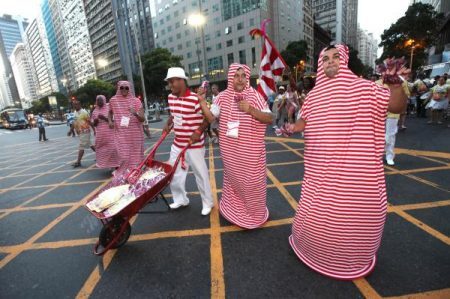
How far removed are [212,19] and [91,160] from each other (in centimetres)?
5406

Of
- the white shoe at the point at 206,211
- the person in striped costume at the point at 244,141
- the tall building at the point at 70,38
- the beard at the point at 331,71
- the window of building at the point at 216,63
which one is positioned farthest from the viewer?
the tall building at the point at 70,38

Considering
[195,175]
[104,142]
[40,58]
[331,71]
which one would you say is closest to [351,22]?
[104,142]

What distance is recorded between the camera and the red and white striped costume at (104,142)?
258 inches

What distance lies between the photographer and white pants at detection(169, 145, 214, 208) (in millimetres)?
3684

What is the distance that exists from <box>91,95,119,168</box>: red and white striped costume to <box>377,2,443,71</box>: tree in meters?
41.3

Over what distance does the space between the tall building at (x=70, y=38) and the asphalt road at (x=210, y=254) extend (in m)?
102

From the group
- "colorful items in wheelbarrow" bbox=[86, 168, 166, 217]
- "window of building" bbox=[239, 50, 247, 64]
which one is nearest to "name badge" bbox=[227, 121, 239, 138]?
"colorful items in wheelbarrow" bbox=[86, 168, 166, 217]

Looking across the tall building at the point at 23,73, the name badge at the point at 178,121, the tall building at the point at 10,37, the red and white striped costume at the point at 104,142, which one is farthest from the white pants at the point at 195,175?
the tall building at the point at 10,37

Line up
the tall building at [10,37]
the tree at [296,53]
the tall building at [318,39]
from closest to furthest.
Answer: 1. the tree at [296,53]
2. the tall building at [318,39]
3. the tall building at [10,37]

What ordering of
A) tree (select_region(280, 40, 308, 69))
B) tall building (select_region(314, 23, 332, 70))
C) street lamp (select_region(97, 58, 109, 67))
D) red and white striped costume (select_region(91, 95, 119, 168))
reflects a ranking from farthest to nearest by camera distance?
street lamp (select_region(97, 58, 109, 67)) → tall building (select_region(314, 23, 332, 70)) → tree (select_region(280, 40, 308, 69)) → red and white striped costume (select_region(91, 95, 119, 168))

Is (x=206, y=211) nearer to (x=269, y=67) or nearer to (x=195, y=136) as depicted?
(x=195, y=136)

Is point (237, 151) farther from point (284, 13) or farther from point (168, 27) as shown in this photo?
point (168, 27)

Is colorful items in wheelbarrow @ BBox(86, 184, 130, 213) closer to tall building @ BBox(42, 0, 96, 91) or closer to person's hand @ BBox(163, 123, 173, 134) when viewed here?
person's hand @ BBox(163, 123, 173, 134)

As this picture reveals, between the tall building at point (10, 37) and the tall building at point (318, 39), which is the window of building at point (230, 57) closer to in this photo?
the tall building at point (318, 39)
